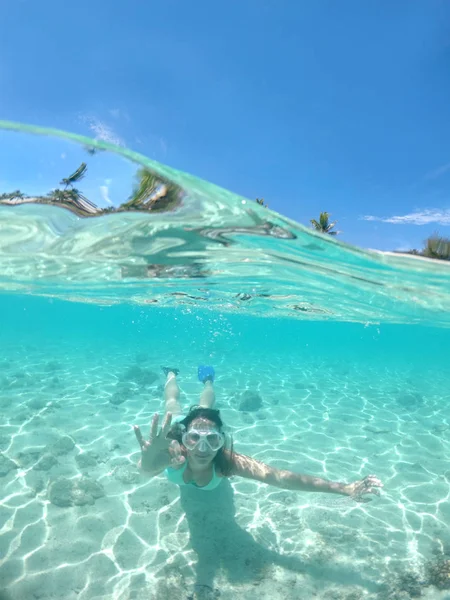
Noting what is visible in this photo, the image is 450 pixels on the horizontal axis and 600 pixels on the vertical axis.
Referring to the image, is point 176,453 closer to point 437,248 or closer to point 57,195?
point 57,195

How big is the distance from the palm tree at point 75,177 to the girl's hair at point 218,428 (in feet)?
16.0

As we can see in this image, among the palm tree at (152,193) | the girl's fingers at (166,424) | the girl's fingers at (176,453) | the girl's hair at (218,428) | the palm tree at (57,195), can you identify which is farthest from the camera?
the palm tree at (57,195)

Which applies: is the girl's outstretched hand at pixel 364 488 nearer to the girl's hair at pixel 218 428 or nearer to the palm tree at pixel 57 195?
the girl's hair at pixel 218 428

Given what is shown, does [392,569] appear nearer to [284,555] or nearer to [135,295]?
[284,555]

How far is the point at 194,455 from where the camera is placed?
5320mm

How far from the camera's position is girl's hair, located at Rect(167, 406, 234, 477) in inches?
222

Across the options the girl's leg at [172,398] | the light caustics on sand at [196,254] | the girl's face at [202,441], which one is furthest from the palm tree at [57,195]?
the girl's leg at [172,398]

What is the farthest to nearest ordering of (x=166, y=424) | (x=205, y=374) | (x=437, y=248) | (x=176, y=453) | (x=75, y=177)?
(x=205, y=374)
(x=437, y=248)
(x=75, y=177)
(x=176, y=453)
(x=166, y=424)

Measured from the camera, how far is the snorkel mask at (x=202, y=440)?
17.2ft

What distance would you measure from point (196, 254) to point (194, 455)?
24.4 feet

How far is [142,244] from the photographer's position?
10.6m

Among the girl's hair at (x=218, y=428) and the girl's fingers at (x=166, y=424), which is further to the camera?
the girl's hair at (x=218, y=428)

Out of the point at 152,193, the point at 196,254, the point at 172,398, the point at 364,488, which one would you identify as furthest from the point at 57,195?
the point at 364,488

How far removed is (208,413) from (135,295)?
1812 centimetres
